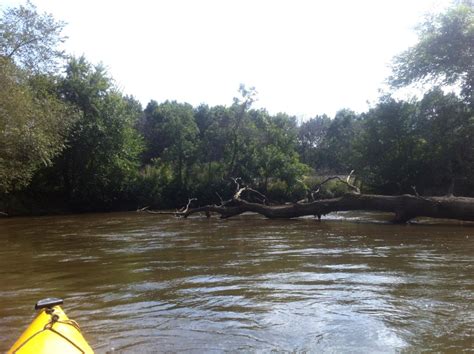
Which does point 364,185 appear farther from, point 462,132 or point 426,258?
point 426,258

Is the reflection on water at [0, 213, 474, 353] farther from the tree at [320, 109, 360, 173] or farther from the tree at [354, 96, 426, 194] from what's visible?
the tree at [320, 109, 360, 173]

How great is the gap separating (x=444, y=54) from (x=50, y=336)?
84.2ft

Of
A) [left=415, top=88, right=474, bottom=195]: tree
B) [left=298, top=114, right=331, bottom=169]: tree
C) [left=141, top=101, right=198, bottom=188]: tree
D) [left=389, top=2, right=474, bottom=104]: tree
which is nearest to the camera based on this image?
[left=389, top=2, right=474, bottom=104]: tree

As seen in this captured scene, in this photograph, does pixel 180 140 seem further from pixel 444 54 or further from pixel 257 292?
pixel 257 292

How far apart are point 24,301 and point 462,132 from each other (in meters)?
25.5

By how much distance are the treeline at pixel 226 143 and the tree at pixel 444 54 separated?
0.21ft

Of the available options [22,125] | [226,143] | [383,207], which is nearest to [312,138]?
[226,143]

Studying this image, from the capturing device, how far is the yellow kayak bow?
2906mm

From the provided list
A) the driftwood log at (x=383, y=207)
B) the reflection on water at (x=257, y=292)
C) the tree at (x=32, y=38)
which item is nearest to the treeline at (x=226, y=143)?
the tree at (x=32, y=38)

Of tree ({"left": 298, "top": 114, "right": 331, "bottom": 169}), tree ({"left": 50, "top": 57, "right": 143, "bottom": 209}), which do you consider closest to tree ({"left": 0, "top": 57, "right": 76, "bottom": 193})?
tree ({"left": 50, "top": 57, "right": 143, "bottom": 209})

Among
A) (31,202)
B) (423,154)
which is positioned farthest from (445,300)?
(31,202)

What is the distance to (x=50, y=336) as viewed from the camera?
3080 mm

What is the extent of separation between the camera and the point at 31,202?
31.6 meters

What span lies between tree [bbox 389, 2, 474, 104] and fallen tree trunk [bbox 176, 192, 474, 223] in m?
12.2
